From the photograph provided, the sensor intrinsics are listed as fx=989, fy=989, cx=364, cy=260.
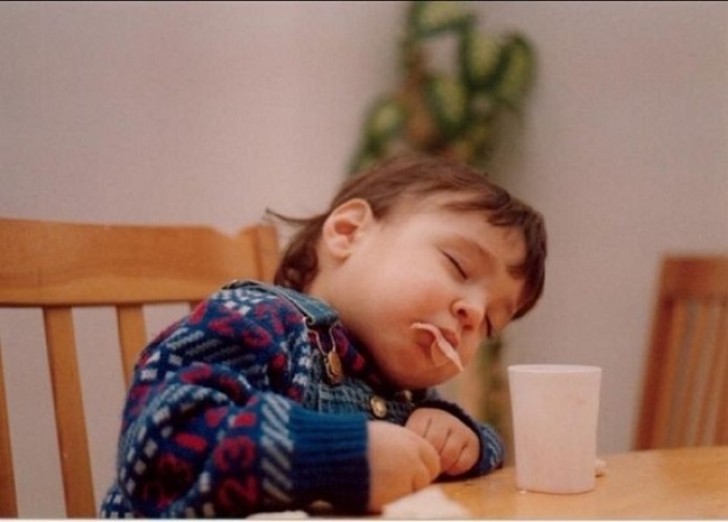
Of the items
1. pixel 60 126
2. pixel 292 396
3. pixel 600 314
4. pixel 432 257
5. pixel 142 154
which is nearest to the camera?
pixel 292 396

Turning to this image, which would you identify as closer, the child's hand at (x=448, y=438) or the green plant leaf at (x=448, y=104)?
the child's hand at (x=448, y=438)

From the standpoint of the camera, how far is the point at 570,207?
1.63m

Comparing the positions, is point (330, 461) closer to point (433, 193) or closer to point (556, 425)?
point (556, 425)

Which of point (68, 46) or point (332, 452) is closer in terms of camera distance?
point (332, 452)

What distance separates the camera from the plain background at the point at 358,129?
111cm

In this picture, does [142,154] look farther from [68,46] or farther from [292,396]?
[292,396]

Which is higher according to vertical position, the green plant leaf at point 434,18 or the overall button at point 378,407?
the green plant leaf at point 434,18

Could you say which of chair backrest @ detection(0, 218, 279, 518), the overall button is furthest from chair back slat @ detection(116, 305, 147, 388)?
the overall button

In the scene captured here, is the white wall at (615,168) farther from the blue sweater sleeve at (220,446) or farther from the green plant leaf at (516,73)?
the blue sweater sleeve at (220,446)

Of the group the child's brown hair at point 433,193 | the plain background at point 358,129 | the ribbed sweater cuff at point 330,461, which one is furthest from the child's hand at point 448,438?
the plain background at point 358,129

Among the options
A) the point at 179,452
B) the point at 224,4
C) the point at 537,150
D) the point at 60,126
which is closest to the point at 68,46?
the point at 60,126

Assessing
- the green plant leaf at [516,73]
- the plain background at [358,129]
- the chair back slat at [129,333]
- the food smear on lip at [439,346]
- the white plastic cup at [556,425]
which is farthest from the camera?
the green plant leaf at [516,73]

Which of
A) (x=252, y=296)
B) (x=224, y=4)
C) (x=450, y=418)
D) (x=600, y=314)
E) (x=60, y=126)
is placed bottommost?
(x=600, y=314)

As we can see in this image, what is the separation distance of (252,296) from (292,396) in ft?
0.24
